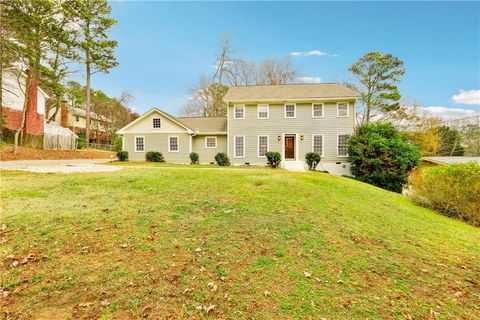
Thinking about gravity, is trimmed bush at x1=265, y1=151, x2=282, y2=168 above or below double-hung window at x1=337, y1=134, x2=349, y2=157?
below

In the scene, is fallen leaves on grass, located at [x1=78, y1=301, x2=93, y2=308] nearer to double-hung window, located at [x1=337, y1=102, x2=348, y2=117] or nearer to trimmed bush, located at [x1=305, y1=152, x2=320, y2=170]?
trimmed bush, located at [x1=305, y1=152, x2=320, y2=170]

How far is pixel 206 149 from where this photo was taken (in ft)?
69.1

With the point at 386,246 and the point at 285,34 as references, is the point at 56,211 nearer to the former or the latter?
the point at 386,246

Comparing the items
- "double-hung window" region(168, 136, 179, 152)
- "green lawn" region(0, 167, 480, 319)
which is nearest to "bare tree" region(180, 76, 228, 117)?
"double-hung window" region(168, 136, 179, 152)

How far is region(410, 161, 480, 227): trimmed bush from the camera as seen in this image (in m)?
9.14

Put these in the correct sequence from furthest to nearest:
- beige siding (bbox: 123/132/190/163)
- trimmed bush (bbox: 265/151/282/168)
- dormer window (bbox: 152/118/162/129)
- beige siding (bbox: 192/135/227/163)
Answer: beige siding (bbox: 192/135/227/163) < dormer window (bbox: 152/118/162/129) < beige siding (bbox: 123/132/190/163) < trimmed bush (bbox: 265/151/282/168)

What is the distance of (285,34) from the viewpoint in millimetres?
19422

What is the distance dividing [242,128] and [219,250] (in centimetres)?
1671

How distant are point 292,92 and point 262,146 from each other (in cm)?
541

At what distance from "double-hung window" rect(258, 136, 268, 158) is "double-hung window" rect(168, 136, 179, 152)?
7041 mm

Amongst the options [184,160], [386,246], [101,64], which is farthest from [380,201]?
[101,64]

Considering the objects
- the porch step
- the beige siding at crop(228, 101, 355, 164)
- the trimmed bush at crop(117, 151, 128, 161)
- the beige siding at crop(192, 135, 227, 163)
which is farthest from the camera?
the beige siding at crop(192, 135, 227, 163)

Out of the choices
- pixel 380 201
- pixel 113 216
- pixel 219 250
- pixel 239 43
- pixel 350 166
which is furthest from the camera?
pixel 239 43

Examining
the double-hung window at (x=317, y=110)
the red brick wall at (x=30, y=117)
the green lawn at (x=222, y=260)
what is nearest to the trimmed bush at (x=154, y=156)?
the red brick wall at (x=30, y=117)
